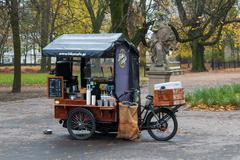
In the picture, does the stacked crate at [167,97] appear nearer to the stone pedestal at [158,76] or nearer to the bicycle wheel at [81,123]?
the bicycle wheel at [81,123]

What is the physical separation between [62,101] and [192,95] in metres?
8.34

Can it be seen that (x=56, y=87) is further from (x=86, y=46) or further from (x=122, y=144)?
(x=122, y=144)

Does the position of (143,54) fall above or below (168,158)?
above

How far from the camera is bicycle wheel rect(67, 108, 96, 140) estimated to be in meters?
11.7

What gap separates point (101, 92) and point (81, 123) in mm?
809

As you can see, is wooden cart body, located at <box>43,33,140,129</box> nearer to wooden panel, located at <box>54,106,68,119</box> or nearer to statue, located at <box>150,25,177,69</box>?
wooden panel, located at <box>54,106,68,119</box>

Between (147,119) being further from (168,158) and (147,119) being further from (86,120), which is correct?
(168,158)

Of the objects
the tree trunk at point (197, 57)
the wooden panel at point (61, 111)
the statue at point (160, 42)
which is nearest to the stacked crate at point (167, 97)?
the wooden panel at point (61, 111)

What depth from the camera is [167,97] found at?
37.3 feet

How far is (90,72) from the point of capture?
12672 mm

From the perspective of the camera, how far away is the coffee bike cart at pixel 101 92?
11.6 meters

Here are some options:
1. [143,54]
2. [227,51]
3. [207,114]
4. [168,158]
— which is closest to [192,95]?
[207,114]

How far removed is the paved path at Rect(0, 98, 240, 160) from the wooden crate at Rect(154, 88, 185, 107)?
814 millimetres

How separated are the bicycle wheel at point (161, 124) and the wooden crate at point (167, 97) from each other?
24 centimetres
